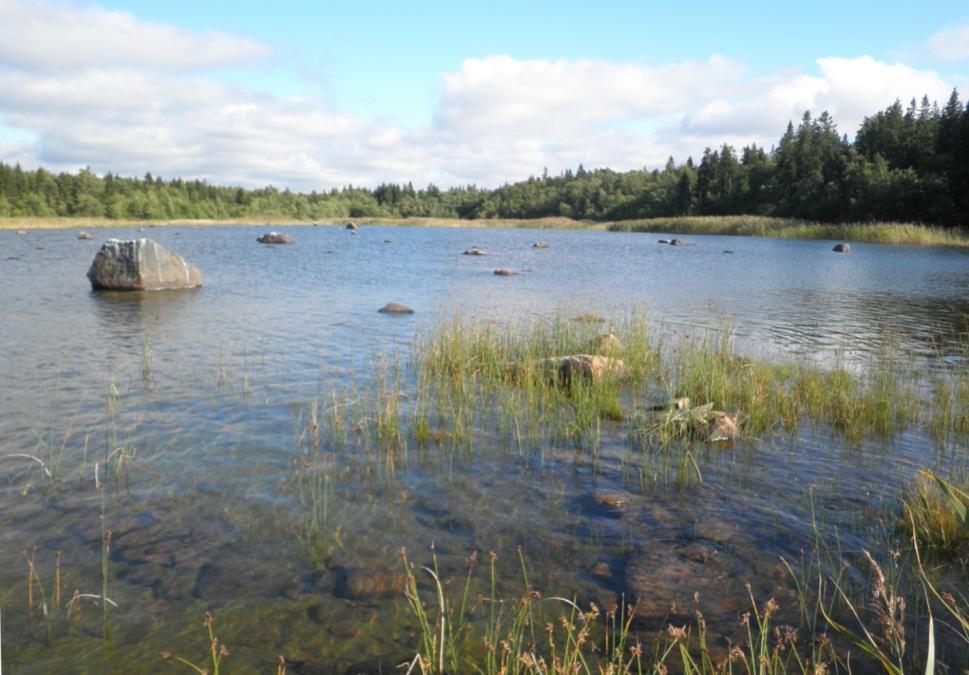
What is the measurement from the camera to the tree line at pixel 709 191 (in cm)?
6812

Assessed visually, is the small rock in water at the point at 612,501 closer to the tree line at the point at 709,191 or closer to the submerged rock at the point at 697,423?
the submerged rock at the point at 697,423

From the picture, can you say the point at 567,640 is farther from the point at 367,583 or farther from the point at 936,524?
the point at 936,524

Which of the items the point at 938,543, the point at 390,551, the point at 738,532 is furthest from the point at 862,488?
the point at 390,551

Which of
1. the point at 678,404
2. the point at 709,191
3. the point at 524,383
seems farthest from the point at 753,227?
the point at 678,404

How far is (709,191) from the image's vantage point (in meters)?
110

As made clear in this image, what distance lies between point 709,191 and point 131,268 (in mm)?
104774

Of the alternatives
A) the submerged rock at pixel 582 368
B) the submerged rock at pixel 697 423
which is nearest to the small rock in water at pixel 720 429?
the submerged rock at pixel 697 423

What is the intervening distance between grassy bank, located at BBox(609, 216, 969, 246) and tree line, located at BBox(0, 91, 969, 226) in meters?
8.29

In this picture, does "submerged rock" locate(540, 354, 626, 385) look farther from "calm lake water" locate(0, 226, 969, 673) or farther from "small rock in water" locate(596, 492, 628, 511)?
"small rock in water" locate(596, 492, 628, 511)

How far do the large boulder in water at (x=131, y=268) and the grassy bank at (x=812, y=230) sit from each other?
57.2 metres

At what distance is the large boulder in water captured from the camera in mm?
20688

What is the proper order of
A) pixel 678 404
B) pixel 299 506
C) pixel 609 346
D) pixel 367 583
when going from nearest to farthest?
pixel 367 583 → pixel 299 506 → pixel 678 404 → pixel 609 346

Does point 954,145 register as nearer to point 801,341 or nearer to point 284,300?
point 801,341

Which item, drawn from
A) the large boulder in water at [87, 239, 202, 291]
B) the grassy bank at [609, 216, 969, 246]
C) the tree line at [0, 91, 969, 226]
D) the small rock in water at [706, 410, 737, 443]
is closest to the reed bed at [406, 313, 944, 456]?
the small rock in water at [706, 410, 737, 443]
